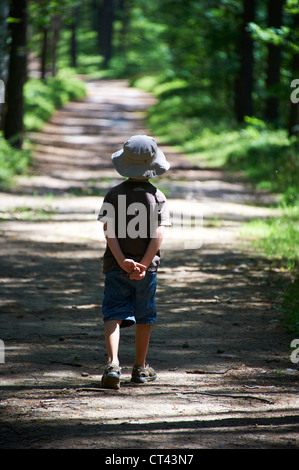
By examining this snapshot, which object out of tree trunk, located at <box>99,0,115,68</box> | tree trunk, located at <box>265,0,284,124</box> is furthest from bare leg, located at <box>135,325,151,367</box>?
tree trunk, located at <box>99,0,115,68</box>

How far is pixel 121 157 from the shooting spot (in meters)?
5.00

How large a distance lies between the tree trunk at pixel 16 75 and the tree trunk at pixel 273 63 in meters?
7.47

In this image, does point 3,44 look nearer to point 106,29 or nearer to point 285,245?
point 285,245

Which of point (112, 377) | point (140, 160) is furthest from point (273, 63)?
point (112, 377)

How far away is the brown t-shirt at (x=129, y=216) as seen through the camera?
4918mm

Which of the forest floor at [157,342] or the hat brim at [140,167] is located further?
the hat brim at [140,167]

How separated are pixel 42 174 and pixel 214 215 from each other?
6551 millimetres

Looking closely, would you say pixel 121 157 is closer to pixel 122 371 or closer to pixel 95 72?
pixel 122 371

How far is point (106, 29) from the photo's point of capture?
71.8 m

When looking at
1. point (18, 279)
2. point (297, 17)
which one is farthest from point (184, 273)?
point (297, 17)

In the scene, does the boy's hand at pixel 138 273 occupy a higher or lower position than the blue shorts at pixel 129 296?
higher

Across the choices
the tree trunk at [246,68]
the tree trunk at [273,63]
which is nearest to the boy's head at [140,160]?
the tree trunk at [273,63]

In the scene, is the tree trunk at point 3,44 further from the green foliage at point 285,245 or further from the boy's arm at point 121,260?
the boy's arm at point 121,260

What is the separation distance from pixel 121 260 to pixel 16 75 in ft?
52.3
